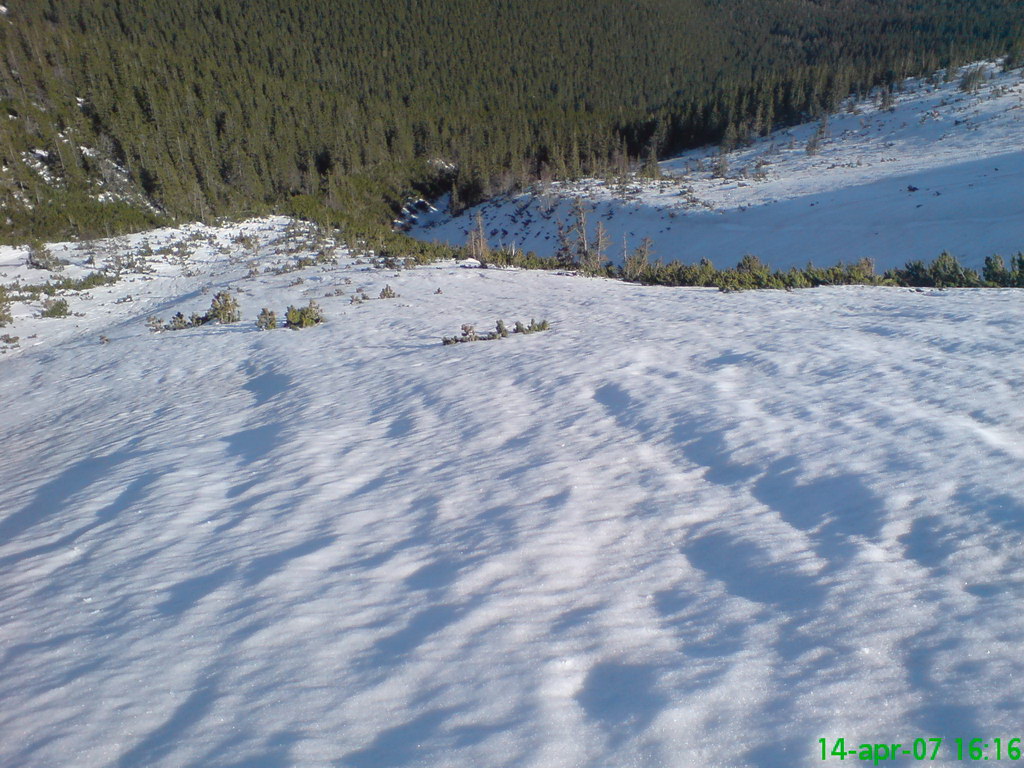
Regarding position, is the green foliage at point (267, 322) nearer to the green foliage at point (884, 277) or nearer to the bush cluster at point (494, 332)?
the bush cluster at point (494, 332)

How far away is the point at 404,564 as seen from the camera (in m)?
3.15

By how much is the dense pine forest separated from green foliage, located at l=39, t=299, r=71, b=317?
13.5m

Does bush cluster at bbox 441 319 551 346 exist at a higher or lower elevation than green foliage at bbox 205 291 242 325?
lower

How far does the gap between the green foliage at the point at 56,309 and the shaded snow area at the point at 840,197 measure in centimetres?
2445

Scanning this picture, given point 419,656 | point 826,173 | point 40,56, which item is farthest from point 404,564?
point 40,56

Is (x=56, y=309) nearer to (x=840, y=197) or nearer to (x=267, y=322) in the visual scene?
(x=267, y=322)

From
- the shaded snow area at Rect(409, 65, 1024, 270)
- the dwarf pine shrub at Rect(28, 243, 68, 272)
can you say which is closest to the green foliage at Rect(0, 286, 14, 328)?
the dwarf pine shrub at Rect(28, 243, 68, 272)

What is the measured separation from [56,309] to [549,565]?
20.1m

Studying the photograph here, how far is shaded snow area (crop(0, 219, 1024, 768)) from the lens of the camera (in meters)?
2.00

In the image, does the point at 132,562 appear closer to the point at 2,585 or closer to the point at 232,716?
the point at 2,585

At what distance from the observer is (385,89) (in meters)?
73.7

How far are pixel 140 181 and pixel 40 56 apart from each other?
56.2 feet

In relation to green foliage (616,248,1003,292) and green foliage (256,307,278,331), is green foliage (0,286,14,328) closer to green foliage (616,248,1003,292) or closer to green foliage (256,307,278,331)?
green foliage (256,307,278,331)

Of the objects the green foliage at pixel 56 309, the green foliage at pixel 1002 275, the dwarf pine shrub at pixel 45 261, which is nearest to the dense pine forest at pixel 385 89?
the dwarf pine shrub at pixel 45 261
